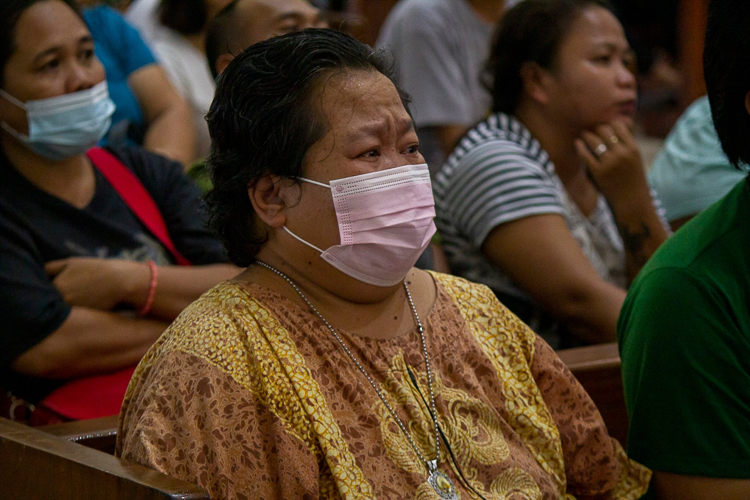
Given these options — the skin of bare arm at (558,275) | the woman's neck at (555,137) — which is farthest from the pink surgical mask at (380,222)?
the woman's neck at (555,137)

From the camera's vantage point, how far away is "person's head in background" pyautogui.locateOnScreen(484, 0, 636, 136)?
2822 millimetres

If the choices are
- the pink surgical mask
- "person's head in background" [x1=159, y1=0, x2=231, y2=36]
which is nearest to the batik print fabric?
the pink surgical mask

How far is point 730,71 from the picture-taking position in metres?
1.63

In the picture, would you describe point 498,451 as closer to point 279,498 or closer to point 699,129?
point 279,498

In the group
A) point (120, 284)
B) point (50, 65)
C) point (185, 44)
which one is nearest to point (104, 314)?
point (120, 284)

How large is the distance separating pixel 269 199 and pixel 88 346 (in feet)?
2.65

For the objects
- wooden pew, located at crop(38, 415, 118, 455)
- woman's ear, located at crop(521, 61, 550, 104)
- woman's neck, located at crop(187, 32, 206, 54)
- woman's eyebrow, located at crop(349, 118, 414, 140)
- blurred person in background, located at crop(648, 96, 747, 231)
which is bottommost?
blurred person in background, located at crop(648, 96, 747, 231)

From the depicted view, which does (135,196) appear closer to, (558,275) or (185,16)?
(558,275)

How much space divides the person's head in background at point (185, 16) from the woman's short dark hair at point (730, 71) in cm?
257

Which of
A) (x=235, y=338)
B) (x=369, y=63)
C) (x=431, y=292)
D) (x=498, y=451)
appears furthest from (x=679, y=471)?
(x=369, y=63)

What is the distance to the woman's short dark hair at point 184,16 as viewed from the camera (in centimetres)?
382

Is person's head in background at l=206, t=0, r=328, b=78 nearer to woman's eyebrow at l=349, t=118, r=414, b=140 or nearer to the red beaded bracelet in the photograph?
the red beaded bracelet

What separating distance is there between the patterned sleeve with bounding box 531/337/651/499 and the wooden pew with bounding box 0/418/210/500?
2.68 feet

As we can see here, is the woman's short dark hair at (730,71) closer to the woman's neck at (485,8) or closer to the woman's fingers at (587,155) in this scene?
the woman's fingers at (587,155)
